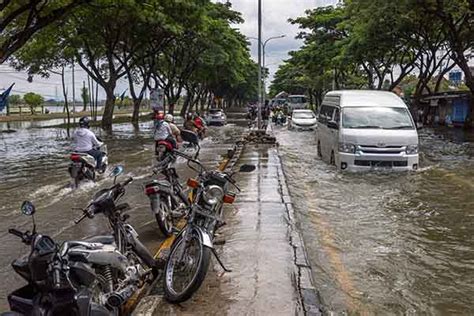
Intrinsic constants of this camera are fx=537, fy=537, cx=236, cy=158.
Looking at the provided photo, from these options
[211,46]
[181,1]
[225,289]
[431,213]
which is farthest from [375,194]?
[211,46]

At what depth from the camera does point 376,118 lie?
1327 cm

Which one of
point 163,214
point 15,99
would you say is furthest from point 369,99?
point 15,99

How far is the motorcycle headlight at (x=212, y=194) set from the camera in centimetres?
499

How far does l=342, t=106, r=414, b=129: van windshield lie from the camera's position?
13031 mm

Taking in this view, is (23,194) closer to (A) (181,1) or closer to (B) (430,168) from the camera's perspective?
(B) (430,168)

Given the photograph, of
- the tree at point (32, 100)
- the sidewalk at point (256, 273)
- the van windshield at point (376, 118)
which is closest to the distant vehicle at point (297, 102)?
the tree at point (32, 100)

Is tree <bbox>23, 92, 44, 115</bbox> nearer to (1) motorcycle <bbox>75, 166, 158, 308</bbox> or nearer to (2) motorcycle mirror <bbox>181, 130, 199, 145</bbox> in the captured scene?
(2) motorcycle mirror <bbox>181, 130, 199, 145</bbox>

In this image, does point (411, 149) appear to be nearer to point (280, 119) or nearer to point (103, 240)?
point (103, 240)

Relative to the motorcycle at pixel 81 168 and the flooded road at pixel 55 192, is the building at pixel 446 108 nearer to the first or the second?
the flooded road at pixel 55 192

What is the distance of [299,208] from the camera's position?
9.23m

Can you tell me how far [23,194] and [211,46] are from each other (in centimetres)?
2939

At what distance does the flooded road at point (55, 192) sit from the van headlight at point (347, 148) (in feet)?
12.2

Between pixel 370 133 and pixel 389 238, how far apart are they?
569cm

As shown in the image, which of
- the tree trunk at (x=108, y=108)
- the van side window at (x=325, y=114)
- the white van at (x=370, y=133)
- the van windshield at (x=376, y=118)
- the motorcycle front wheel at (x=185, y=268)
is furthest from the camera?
the tree trunk at (x=108, y=108)
